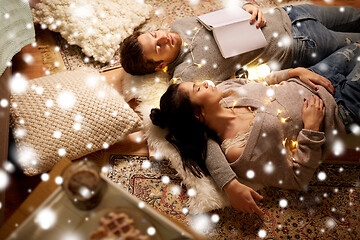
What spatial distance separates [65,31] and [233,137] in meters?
1.02

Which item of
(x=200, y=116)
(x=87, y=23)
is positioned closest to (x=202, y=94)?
(x=200, y=116)

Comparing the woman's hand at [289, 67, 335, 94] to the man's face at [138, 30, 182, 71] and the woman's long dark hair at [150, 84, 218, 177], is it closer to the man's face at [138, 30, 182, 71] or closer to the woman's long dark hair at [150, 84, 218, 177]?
the woman's long dark hair at [150, 84, 218, 177]

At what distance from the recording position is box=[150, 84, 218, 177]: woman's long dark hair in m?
1.07

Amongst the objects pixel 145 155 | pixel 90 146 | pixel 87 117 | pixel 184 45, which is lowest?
pixel 145 155

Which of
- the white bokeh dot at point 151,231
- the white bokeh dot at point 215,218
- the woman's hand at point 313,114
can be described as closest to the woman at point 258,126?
the woman's hand at point 313,114

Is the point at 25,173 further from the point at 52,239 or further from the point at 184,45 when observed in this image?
the point at 184,45

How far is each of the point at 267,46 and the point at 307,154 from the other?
54cm

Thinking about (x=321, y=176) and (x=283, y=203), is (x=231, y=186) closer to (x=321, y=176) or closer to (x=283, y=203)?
(x=283, y=203)

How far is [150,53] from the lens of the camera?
1220mm

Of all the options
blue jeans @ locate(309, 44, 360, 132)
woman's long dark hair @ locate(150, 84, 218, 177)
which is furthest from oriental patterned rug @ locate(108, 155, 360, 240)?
blue jeans @ locate(309, 44, 360, 132)

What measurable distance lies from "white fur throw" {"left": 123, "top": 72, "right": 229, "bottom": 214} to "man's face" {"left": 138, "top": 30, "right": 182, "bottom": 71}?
132 mm

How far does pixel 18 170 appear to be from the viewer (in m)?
0.95

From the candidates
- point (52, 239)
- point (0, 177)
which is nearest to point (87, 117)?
point (0, 177)

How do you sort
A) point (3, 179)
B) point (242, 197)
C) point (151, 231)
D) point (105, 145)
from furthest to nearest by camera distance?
point (105, 145)
point (242, 197)
point (3, 179)
point (151, 231)
